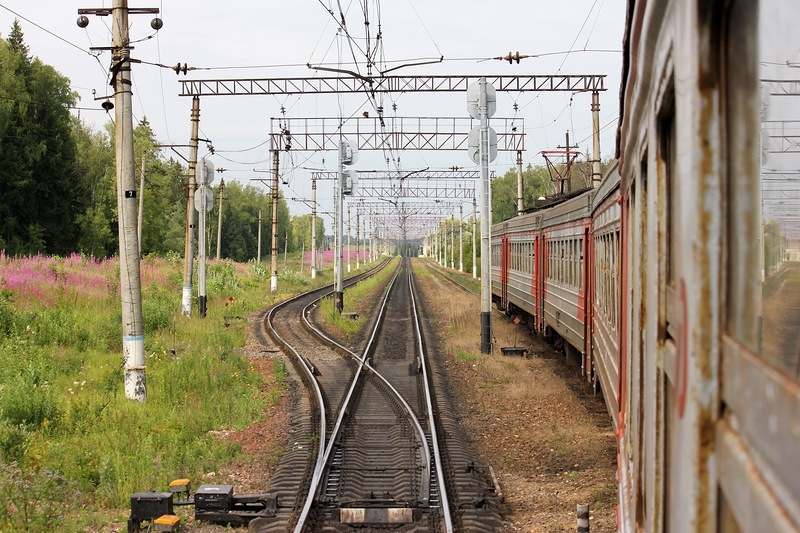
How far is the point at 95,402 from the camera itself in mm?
11031

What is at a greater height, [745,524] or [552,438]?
[745,524]

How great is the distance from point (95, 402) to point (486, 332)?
8819mm

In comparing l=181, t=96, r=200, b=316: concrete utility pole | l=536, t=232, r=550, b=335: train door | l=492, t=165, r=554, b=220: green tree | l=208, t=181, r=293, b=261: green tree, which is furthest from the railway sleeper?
l=492, t=165, r=554, b=220: green tree

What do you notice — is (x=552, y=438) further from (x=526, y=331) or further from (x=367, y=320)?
(x=367, y=320)

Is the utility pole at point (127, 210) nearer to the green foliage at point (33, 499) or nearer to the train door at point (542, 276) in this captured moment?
the green foliage at point (33, 499)

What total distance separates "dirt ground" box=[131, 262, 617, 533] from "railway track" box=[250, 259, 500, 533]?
0.93 ft

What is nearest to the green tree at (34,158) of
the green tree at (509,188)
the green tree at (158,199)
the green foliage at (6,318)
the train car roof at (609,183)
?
the green tree at (158,199)

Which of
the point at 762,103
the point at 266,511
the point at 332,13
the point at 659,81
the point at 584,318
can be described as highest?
the point at 332,13

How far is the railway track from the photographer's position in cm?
719

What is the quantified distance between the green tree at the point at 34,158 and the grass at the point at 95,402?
24249 millimetres

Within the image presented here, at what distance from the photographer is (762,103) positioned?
1311mm

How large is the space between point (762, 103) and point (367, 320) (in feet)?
83.6

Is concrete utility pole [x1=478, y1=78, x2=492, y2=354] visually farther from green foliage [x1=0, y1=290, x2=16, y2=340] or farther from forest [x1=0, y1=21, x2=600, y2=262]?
forest [x1=0, y1=21, x2=600, y2=262]

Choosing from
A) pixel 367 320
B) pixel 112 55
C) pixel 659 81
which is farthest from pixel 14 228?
pixel 659 81
